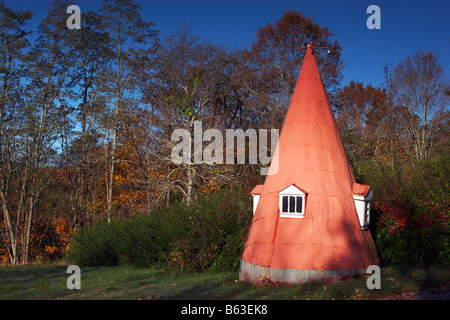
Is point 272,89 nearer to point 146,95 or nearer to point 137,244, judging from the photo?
point 146,95

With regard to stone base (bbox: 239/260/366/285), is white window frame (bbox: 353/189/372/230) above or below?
above

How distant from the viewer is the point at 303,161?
9.62 metres

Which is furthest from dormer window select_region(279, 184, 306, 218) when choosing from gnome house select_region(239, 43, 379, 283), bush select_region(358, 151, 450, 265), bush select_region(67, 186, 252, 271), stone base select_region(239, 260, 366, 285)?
bush select_region(67, 186, 252, 271)

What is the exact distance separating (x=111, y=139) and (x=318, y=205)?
16914mm

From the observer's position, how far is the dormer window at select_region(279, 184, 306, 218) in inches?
359

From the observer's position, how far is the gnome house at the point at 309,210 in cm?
877

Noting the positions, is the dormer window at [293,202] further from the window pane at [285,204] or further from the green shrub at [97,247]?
the green shrub at [97,247]

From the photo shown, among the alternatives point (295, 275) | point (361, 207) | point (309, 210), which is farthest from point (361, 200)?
point (295, 275)

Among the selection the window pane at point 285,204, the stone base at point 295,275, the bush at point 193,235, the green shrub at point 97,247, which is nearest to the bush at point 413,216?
the stone base at point 295,275

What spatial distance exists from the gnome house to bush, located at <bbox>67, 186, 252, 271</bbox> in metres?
3.28

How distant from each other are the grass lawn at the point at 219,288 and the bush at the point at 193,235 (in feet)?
3.09

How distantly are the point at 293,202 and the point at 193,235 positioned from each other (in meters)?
5.59

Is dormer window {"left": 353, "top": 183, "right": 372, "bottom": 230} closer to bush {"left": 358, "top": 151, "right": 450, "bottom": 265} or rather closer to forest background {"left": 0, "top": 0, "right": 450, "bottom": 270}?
bush {"left": 358, "top": 151, "right": 450, "bottom": 265}

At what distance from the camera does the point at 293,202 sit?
918 cm
